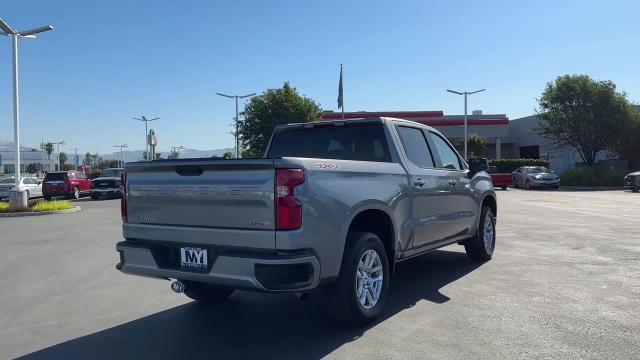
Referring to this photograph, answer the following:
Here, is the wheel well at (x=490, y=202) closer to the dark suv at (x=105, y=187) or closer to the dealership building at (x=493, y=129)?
the dark suv at (x=105, y=187)

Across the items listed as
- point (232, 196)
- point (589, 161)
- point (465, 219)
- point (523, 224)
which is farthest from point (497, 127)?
point (232, 196)

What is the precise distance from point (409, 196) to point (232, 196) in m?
2.12

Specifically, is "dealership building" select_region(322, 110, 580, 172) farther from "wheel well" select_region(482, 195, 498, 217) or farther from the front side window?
the front side window

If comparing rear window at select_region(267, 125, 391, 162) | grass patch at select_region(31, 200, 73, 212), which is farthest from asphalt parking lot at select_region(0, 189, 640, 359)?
grass patch at select_region(31, 200, 73, 212)

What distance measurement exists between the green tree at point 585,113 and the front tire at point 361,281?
1473 inches

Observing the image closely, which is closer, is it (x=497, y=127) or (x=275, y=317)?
(x=275, y=317)

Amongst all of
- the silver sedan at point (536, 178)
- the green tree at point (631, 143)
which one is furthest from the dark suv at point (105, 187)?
the green tree at point (631, 143)

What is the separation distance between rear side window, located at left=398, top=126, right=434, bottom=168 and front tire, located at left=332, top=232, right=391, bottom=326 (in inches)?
55.6

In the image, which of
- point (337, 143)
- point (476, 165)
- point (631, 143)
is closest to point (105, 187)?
point (476, 165)

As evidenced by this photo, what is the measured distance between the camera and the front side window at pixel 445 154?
6.99 m

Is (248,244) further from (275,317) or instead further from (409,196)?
(409,196)

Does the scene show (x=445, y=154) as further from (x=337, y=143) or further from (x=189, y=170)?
(x=189, y=170)

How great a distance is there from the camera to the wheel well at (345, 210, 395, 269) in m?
5.18

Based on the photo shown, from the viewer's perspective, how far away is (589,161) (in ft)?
130
